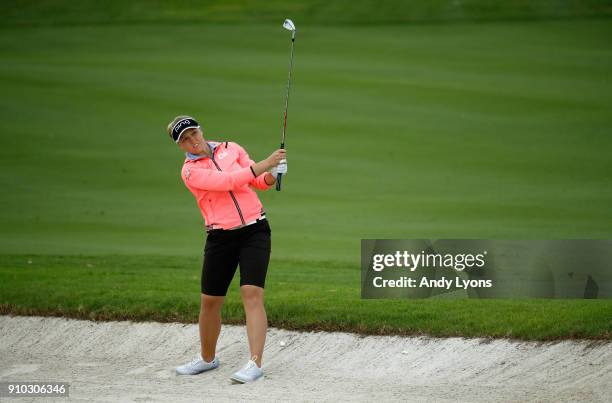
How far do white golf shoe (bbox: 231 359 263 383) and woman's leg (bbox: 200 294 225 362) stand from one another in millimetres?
492

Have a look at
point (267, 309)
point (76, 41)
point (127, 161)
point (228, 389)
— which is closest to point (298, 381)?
point (228, 389)

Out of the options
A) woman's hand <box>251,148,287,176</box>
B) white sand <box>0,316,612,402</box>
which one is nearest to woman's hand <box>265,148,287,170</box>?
woman's hand <box>251,148,287,176</box>

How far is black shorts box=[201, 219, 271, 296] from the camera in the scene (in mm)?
7859

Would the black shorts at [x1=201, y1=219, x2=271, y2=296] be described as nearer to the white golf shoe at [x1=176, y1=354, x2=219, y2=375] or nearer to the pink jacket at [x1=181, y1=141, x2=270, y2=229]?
the pink jacket at [x1=181, y1=141, x2=270, y2=229]

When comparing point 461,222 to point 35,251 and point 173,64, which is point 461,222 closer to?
point 35,251

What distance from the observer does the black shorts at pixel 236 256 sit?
7859mm

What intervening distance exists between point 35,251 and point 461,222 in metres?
6.02

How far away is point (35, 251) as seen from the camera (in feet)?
46.4

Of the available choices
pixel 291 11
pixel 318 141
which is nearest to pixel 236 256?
pixel 318 141

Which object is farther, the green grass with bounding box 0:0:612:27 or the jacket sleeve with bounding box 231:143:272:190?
the green grass with bounding box 0:0:612:27

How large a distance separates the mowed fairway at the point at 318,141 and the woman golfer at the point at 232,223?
1.51 meters

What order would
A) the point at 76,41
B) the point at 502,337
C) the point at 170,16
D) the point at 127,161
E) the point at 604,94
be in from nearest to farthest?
the point at 502,337 → the point at 127,161 → the point at 604,94 → the point at 76,41 → the point at 170,16

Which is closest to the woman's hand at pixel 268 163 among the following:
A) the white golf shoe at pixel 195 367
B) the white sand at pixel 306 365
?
the white sand at pixel 306 365

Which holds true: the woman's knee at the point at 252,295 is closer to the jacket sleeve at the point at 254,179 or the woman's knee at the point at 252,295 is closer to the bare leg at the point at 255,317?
the bare leg at the point at 255,317
